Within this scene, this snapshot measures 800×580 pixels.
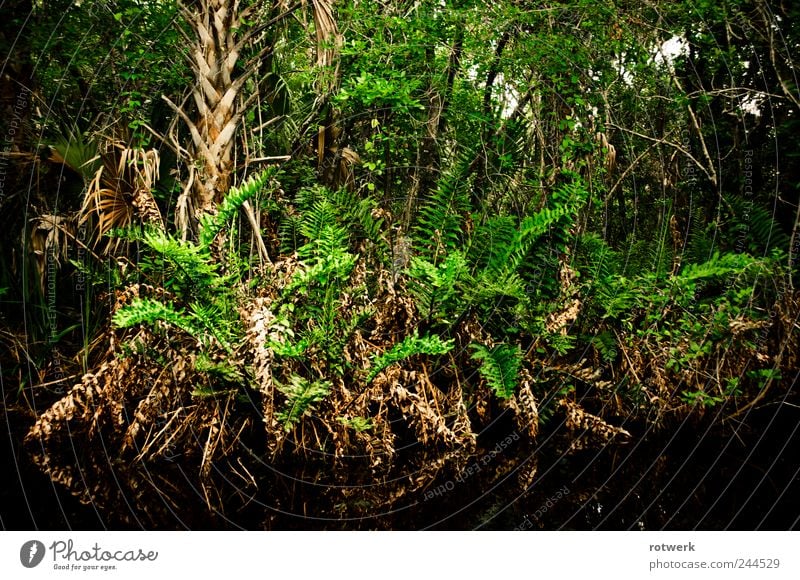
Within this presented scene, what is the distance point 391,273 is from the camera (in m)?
4.54

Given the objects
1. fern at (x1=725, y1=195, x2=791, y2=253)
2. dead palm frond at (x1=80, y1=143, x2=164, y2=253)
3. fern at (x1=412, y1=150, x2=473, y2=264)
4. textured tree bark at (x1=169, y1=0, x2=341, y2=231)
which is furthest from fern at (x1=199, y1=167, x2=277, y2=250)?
fern at (x1=725, y1=195, x2=791, y2=253)

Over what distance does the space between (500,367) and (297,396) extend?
3.80 ft

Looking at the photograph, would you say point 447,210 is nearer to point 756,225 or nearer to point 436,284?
point 436,284

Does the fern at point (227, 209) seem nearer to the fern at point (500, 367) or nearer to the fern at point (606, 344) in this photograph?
the fern at point (500, 367)

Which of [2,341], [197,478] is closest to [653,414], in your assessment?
[197,478]

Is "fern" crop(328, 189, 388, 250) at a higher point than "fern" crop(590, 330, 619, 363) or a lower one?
higher

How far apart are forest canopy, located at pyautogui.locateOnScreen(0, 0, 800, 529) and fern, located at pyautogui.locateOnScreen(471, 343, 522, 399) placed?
0.04 feet

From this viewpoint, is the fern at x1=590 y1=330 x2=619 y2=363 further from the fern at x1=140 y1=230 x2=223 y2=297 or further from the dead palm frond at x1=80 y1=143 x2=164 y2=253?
the dead palm frond at x1=80 y1=143 x2=164 y2=253

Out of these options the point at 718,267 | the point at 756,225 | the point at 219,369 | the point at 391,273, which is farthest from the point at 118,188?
the point at 756,225

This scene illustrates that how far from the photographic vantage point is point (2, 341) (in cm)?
455

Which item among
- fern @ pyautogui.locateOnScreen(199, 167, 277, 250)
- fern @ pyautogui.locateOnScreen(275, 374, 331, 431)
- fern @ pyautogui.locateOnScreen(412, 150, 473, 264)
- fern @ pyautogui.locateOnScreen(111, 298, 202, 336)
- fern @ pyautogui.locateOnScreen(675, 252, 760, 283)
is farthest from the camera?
fern @ pyautogui.locateOnScreen(412, 150, 473, 264)

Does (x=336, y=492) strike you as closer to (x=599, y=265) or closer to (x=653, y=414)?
(x=653, y=414)

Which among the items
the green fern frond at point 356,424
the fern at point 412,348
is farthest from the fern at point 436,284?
the green fern frond at point 356,424

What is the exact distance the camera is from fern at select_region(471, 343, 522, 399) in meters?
4.02
